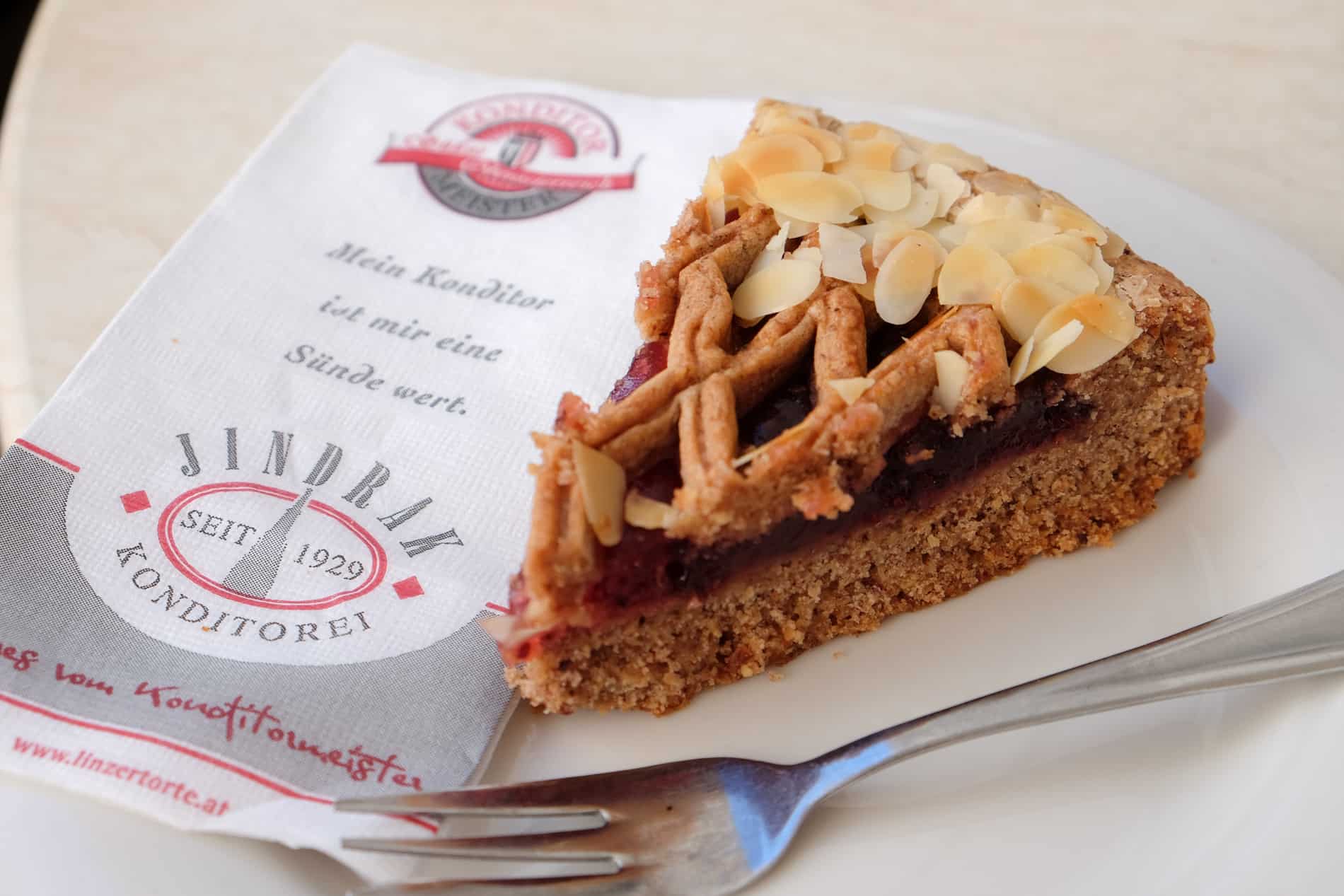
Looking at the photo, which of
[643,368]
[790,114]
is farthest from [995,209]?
[643,368]

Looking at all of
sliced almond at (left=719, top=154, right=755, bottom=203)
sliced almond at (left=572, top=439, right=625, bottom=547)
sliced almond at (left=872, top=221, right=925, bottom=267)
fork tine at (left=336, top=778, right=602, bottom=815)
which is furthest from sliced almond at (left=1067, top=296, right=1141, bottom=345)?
fork tine at (left=336, top=778, right=602, bottom=815)

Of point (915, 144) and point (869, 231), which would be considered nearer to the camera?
point (869, 231)

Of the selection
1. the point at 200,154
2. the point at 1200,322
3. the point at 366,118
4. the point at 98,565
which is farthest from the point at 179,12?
the point at 1200,322

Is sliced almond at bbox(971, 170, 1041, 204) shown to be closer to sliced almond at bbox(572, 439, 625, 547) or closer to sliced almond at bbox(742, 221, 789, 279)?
sliced almond at bbox(742, 221, 789, 279)

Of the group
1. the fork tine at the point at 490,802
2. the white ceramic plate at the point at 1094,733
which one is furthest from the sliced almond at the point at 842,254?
the fork tine at the point at 490,802

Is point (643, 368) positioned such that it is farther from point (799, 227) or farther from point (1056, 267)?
point (1056, 267)

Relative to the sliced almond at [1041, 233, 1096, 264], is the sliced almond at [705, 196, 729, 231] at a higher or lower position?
lower

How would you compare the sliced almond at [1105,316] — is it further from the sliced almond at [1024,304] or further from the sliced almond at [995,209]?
the sliced almond at [995,209]

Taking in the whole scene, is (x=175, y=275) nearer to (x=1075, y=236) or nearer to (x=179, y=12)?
(x=179, y=12)
